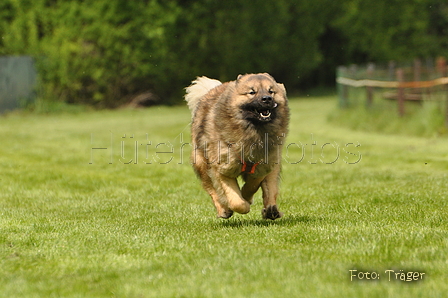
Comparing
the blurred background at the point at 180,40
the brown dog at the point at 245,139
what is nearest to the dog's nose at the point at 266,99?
the brown dog at the point at 245,139

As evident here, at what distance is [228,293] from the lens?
4.80 m

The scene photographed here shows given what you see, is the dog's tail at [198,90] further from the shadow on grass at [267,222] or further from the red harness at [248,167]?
the shadow on grass at [267,222]

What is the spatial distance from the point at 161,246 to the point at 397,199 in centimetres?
400

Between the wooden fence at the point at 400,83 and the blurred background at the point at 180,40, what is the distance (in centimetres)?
726

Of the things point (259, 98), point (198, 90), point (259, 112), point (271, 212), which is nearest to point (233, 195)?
point (271, 212)

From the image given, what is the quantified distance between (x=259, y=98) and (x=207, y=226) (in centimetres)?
160

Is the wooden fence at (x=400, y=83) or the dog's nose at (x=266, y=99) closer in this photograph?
the dog's nose at (x=266, y=99)

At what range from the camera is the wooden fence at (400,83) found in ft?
63.0

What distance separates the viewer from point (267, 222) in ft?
26.1

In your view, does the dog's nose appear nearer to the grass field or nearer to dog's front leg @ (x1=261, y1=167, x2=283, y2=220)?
dog's front leg @ (x1=261, y1=167, x2=283, y2=220)

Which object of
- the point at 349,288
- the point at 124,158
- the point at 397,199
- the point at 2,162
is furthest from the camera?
the point at 124,158

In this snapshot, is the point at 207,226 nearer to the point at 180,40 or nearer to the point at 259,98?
the point at 259,98

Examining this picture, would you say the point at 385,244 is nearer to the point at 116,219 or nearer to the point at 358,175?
the point at 116,219

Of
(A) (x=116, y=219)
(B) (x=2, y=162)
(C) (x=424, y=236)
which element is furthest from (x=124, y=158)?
(C) (x=424, y=236)
